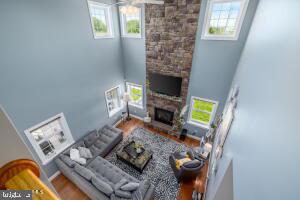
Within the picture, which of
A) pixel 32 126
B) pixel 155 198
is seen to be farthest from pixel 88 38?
pixel 155 198

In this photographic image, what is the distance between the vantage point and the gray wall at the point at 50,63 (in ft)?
10.1

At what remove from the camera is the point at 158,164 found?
4949mm

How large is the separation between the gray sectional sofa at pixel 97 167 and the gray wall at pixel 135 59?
271 cm

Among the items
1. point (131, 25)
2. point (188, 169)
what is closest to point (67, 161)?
point (188, 169)

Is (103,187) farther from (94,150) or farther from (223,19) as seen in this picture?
(223,19)

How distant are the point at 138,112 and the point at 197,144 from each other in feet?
11.2

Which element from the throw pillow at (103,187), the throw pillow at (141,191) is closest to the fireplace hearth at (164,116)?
the throw pillow at (141,191)

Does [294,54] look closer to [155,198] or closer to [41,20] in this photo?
[155,198]

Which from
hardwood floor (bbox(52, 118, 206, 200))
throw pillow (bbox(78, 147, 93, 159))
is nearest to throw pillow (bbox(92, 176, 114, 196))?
hardwood floor (bbox(52, 118, 206, 200))

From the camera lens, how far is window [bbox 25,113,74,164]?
3951 mm

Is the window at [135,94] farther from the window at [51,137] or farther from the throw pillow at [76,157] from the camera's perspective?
the throw pillow at [76,157]

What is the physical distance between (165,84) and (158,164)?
10.7 ft

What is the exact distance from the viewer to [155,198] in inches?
156

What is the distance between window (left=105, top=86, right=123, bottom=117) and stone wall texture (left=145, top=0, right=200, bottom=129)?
204cm
